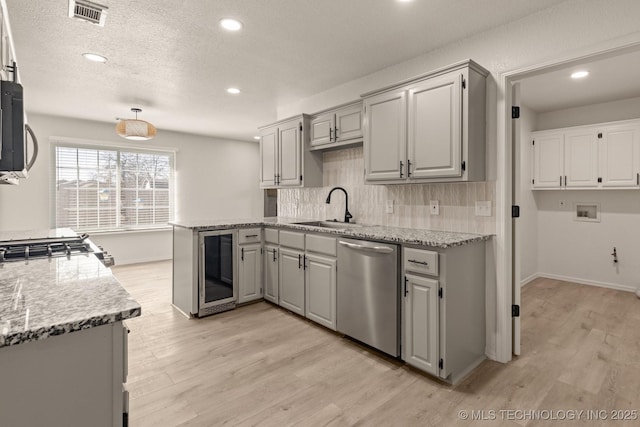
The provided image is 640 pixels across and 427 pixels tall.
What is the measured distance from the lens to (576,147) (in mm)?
4453

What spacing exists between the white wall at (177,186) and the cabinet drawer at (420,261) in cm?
537

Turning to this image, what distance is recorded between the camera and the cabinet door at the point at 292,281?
10.6 ft

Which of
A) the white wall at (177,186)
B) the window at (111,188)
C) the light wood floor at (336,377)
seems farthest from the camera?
the window at (111,188)

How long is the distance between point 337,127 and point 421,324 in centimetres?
208

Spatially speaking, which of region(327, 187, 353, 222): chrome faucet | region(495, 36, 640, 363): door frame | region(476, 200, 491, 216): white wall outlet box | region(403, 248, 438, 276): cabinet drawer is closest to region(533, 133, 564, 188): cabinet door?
region(495, 36, 640, 363): door frame

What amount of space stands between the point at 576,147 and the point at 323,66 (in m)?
3.68

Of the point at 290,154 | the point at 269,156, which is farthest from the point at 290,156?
the point at 269,156

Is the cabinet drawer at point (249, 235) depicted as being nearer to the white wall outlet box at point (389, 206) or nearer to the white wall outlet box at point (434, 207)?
the white wall outlet box at point (389, 206)

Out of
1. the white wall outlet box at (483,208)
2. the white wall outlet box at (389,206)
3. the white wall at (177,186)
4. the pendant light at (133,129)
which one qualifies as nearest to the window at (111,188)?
the white wall at (177,186)

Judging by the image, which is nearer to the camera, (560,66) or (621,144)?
(560,66)

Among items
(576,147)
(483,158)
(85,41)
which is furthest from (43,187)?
(576,147)

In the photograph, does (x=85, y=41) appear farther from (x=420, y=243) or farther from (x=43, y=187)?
(x=43, y=187)

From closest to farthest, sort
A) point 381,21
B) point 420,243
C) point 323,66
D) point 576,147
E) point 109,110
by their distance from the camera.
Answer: point 420,243, point 381,21, point 323,66, point 576,147, point 109,110

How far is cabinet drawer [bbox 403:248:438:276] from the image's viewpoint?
2115 mm
